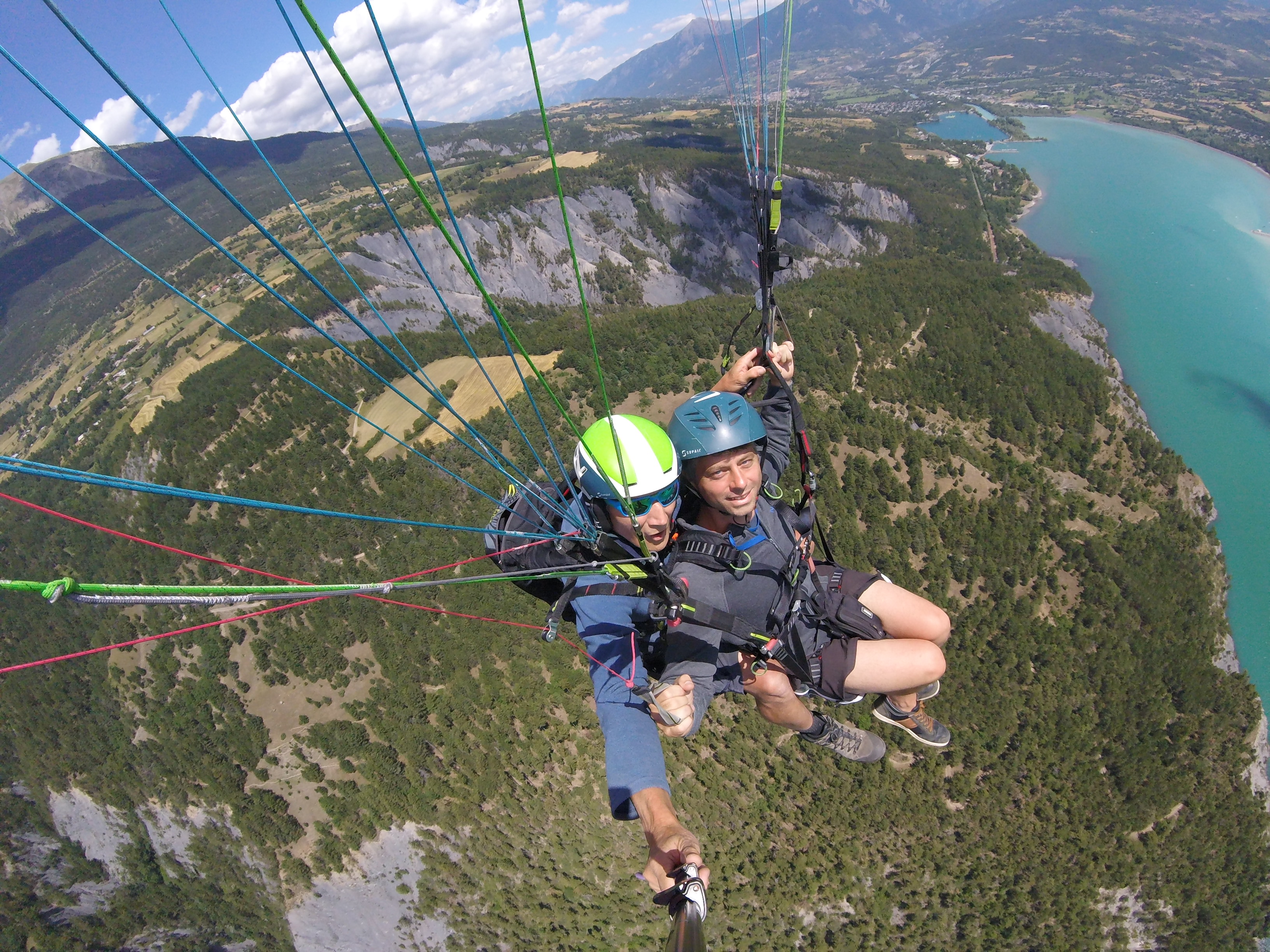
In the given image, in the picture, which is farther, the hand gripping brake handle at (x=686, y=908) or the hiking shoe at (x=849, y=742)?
the hiking shoe at (x=849, y=742)

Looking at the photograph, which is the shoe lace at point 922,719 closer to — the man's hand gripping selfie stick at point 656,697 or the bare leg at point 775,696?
the bare leg at point 775,696

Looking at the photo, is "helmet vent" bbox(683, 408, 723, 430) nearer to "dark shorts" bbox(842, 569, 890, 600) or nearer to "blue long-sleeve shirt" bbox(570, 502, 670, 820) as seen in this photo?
"blue long-sleeve shirt" bbox(570, 502, 670, 820)

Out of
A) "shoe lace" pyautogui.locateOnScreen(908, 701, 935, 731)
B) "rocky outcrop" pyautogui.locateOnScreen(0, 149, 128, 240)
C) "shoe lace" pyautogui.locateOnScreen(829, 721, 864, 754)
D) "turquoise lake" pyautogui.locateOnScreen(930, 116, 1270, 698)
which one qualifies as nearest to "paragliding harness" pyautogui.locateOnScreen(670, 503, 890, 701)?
"shoe lace" pyautogui.locateOnScreen(908, 701, 935, 731)

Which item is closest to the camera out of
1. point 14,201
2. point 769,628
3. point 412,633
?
point 769,628

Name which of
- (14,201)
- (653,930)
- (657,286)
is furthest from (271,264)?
(14,201)

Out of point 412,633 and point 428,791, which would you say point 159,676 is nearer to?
point 412,633

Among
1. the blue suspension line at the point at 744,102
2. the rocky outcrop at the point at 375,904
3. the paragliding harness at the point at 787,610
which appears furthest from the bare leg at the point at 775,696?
the rocky outcrop at the point at 375,904
